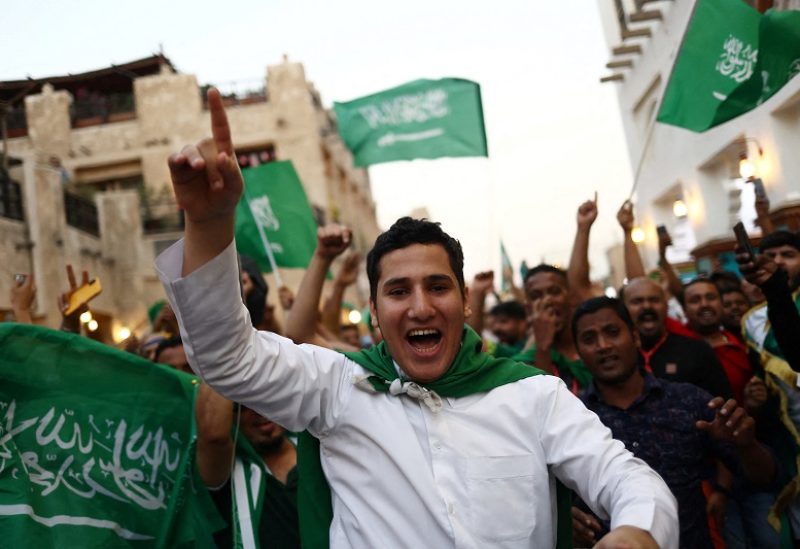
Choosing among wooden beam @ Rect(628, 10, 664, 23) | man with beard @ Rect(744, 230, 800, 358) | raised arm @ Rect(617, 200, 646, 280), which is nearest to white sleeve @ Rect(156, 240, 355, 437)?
man with beard @ Rect(744, 230, 800, 358)

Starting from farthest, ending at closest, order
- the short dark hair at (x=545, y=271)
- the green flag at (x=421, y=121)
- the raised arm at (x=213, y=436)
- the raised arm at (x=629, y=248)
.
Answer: the green flag at (x=421, y=121)
the raised arm at (x=629, y=248)
the short dark hair at (x=545, y=271)
the raised arm at (x=213, y=436)

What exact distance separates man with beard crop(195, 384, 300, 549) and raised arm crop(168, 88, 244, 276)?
3.89 feet

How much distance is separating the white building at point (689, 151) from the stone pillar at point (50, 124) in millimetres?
15298

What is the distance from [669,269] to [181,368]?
4822mm

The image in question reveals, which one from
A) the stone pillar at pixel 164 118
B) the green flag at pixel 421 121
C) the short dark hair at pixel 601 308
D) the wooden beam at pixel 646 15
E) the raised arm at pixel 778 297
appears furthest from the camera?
the stone pillar at pixel 164 118

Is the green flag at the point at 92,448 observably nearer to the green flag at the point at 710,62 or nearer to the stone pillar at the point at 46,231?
the green flag at the point at 710,62

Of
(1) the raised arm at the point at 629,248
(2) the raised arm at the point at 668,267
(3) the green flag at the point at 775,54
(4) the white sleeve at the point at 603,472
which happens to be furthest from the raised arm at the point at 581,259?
(4) the white sleeve at the point at 603,472

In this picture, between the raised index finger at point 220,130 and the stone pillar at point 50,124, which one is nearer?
the raised index finger at point 220,130

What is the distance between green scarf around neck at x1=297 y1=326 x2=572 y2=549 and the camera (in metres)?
2.05

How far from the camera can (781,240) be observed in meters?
4.22

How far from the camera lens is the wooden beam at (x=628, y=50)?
1619cm

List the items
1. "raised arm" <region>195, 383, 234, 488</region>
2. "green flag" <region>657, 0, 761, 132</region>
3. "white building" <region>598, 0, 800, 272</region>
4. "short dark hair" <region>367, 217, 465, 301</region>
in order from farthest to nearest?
"white building" <region>598, 0, 800, 272</region> < "green flag" <region>657, 0, 761, 132</region> < "raised arm" <region>195, 383, 234, 488</region> < "short dark hair" <region>367, 217, 465, 301</region>

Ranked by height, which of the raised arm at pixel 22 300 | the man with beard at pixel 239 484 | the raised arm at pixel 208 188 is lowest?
the man with beard at pixel 239 484

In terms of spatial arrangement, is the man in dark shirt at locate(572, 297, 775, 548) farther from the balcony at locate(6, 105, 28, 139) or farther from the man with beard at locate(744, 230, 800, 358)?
the balcony at locate(6, 105, 28, 139)
